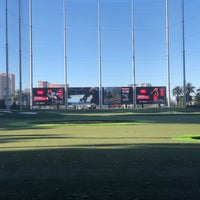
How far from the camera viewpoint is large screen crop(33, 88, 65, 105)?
102500 mm

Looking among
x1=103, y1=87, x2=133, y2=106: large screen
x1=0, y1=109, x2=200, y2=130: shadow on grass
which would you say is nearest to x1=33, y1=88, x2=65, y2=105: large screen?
x1=103, y1=87, x2=133, y2=106: large screen

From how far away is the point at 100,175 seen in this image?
32.6 feet

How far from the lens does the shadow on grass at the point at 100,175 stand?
816cm

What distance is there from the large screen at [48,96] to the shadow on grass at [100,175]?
88.5m

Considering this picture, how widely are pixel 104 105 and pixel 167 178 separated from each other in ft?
326

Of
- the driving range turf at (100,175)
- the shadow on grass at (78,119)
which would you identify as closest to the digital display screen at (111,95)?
the shadow on grass at (78,119)

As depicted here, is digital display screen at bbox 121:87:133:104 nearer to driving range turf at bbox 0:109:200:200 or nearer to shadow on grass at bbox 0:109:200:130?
shadow on grass at bbox 0:109:200:130

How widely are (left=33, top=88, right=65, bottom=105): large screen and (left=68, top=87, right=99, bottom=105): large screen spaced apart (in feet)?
12.3

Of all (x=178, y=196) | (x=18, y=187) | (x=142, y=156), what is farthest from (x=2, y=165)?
(x=178, y=196)

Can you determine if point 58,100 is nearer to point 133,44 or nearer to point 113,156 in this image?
point 133,44

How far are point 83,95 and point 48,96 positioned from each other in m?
8.83

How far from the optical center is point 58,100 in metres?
103

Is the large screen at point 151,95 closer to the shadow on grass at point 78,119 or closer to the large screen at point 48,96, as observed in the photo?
the large screen at point 48,96

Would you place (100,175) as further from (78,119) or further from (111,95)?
(111,95)
